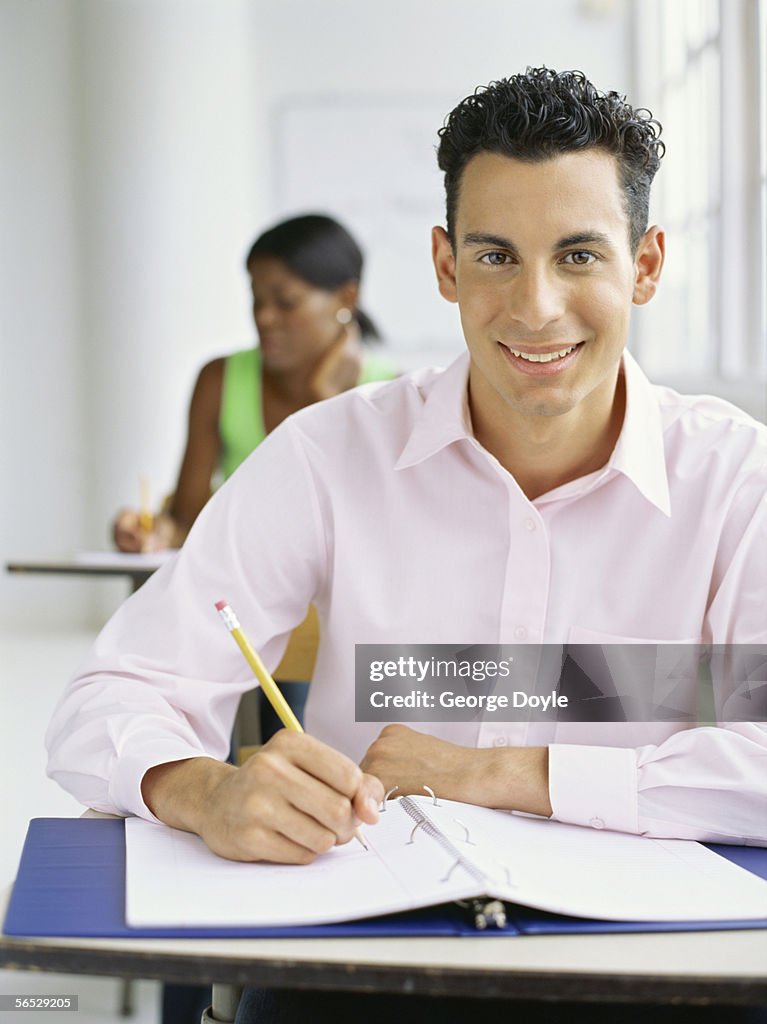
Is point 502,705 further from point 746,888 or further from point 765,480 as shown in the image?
point 746,888

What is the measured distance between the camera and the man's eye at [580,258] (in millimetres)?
1301

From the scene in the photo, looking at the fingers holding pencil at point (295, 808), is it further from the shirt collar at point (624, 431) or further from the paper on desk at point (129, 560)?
the paper on desk at point (129, 560)

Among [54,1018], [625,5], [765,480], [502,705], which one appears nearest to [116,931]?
[502,705]

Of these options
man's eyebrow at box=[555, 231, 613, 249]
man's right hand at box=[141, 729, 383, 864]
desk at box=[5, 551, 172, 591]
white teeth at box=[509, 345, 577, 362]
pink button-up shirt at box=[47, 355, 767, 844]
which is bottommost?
desk at box=[5, 551, 172, 591]

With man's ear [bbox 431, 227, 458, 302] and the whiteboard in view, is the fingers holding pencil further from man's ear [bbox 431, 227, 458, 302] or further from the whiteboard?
the whiteboard

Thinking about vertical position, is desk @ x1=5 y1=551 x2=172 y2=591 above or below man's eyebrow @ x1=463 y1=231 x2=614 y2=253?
below

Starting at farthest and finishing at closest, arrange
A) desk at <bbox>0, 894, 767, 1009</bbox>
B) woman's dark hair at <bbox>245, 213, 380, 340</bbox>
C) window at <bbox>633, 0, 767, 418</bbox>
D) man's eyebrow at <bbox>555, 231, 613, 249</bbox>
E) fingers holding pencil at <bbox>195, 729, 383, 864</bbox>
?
1. window at <bbox>633, 0, 767, 418</bbox>
2. woman's dark hair at <bbox>245, 213, 380, 340</bbox>
3. man's eyebrow at <bbox>555, 231, 613, 249</bbox>
4. fingers holding pencil at <bbox>195, 729, 383, 864</bbox>
5. desk at <bbox>0, 894, 767, 1009</bbox>

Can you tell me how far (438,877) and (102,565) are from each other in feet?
7.74

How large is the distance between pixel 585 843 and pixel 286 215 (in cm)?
613

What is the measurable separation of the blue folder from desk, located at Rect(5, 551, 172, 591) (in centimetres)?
209

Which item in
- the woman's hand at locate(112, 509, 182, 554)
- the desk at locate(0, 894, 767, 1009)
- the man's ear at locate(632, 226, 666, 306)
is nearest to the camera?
the desk at locate(0, 894, 767, 1009)

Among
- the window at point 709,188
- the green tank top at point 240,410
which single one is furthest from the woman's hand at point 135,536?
the window at point 709,188

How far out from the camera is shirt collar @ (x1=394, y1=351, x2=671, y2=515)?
53.7 inches

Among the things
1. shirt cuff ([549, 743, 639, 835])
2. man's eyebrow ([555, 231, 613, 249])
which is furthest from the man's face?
shirt cuff ([549, 743, 639, 835])
